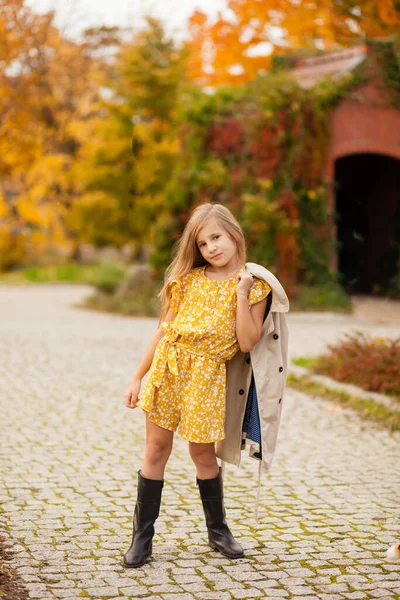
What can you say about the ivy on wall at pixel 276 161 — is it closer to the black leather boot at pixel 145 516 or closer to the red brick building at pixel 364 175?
the red brick building at pixel 364 175

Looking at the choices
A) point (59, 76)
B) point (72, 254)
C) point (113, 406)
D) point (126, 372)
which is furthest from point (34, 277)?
point (113, 406)

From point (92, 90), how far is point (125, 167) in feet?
23.3

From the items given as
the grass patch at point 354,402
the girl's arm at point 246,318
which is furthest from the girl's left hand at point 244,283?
the grass patch at point 354,402

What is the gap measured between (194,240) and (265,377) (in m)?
0.66

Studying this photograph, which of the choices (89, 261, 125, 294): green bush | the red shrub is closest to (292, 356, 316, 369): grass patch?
the red shrub

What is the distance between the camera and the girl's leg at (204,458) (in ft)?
12.4

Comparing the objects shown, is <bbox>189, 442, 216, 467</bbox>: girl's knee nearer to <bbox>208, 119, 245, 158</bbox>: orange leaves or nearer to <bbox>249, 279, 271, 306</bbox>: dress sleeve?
<bbox>249, 279, 271, 306</bbox>: dress sleeve

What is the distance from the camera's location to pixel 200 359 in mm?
3691

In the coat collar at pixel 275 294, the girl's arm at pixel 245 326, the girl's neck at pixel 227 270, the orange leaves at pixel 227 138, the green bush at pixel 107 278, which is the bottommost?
the green bush at pixel 107 278

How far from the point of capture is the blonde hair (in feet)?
12.4

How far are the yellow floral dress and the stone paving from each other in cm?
60

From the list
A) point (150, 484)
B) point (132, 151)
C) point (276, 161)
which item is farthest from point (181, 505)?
point (132, 151)

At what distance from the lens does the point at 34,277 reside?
26750 mm

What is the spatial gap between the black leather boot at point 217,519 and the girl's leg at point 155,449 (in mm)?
197
